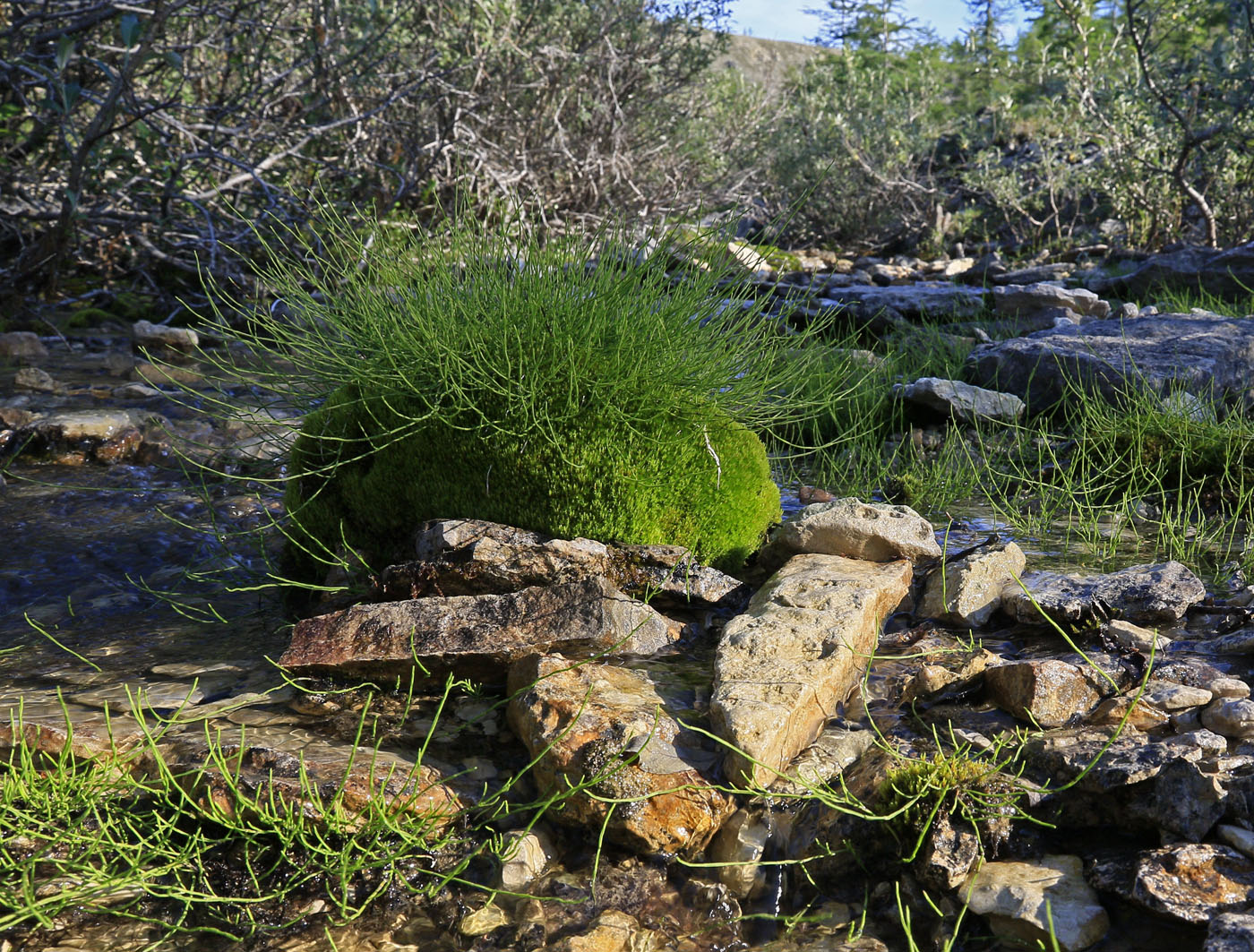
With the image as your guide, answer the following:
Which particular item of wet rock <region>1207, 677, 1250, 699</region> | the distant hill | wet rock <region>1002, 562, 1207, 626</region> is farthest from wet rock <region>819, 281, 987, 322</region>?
the distant hill

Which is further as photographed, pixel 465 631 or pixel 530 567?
pixel 530 567

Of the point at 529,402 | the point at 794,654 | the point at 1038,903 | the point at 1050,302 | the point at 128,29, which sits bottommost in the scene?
the point at 1038,903

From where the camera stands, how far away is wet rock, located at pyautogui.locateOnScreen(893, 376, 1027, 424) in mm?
5723

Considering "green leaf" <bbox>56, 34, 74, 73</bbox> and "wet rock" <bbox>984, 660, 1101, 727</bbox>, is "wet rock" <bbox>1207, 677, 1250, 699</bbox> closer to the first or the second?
"wet rock" <bbox>984, 660, 1101, 727</bbox>

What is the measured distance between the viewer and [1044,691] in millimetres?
2699

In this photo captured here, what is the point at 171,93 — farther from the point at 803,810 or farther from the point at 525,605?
Result: the point at 803,810

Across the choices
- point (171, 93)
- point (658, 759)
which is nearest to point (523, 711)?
point (658, 759)

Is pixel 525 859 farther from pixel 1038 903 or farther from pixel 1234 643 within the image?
pixel 1234 643

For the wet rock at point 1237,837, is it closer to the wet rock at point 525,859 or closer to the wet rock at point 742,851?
the wet rock at point 742,851

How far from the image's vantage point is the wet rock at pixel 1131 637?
9.97ft

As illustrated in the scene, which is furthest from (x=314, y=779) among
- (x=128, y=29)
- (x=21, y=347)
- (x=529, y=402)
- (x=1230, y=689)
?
(x=21, y=347)

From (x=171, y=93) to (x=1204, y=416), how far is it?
989 centimetres

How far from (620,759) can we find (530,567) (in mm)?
962

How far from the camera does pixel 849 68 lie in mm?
22578
